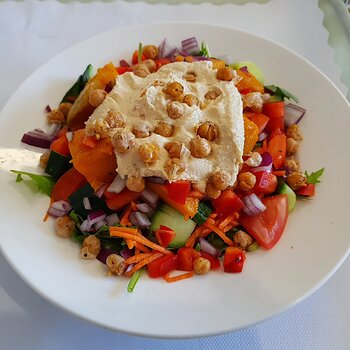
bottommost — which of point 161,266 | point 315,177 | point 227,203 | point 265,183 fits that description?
point 161,266

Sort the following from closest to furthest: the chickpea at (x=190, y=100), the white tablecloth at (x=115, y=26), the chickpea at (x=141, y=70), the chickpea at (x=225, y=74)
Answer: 1. the white tablecloth at (x=115, y=26)
2. the chickpea at (x=190, y=100)
3. the chickpea at (x=225, y=74)
4. the chickpea at (x=141, y=70)

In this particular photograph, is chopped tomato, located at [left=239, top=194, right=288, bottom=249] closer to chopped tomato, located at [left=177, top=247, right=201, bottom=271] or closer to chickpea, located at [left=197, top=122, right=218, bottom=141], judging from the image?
chopped tomato, located at [left=177, top=247, right=201, bottom=271]

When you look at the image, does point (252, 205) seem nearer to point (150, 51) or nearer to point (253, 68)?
point (253, 68)

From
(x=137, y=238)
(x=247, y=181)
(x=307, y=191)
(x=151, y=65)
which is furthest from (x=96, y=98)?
(x=307, y=191)

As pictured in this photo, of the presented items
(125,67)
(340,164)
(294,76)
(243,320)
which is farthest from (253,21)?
(243,320)

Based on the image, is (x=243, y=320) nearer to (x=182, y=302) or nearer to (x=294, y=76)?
(x=182, y=302)

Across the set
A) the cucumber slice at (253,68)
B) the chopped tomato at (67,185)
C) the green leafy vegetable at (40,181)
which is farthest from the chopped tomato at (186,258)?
the cucumber slice at (253,68)

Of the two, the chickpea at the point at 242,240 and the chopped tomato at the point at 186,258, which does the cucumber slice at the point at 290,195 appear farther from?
the chopped tomato at the point at 186,258

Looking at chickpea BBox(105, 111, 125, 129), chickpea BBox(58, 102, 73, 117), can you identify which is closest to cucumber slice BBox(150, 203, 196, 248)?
chickpea BBox(105, 111, 125, 129)
